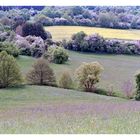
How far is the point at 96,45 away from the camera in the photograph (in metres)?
5.21

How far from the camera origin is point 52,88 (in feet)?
17.4

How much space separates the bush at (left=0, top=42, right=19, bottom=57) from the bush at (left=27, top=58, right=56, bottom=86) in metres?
0.32

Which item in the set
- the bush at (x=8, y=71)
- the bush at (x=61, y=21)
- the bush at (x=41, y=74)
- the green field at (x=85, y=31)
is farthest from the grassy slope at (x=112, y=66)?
the bush at (x=8, y=71)

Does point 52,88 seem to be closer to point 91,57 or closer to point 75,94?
point 75,94

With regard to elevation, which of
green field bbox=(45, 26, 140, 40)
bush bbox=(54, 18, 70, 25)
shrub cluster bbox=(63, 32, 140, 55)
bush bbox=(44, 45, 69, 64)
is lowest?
bush bbox=(44, 45, 69, 64)

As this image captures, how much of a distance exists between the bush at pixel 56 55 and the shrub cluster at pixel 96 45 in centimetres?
10

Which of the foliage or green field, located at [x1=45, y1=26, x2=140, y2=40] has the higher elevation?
the foliage

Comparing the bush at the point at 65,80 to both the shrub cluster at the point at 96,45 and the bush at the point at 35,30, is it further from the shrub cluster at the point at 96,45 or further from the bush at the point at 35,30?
the bush at the point at 35,30

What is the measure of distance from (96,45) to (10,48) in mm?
1205

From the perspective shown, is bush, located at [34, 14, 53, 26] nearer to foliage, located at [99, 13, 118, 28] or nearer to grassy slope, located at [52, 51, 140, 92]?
grassy slope, located at [52, 51, 140, 92]

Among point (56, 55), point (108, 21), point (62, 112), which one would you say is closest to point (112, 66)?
point (108, 21)

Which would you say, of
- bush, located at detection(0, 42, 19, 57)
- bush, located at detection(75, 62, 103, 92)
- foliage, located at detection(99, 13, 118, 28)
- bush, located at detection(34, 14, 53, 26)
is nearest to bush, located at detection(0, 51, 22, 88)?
bush, located at detection(0, 42, 19, 57)

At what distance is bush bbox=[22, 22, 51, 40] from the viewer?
515 cm
